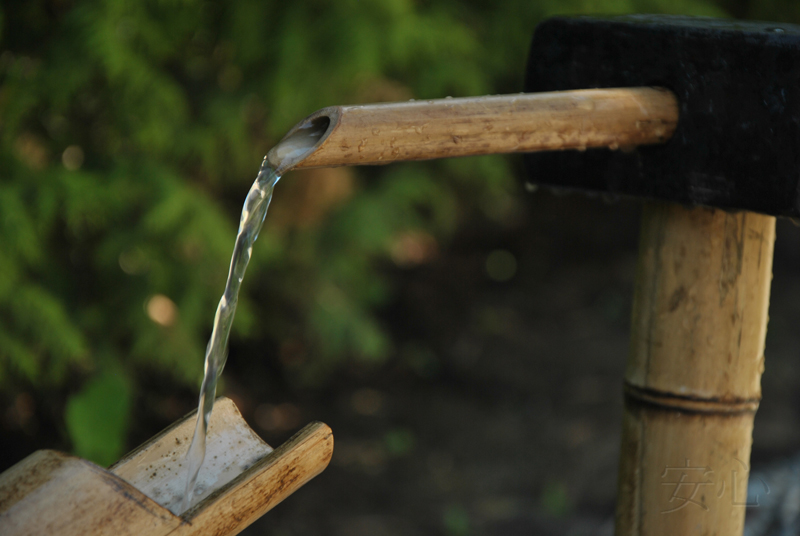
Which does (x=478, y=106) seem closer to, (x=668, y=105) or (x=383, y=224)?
(x=668, y=105)

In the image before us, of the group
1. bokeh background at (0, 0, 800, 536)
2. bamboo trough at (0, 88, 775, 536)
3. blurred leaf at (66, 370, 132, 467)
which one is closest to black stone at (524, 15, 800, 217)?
bamboo trough at (0, 88, 775, 536)

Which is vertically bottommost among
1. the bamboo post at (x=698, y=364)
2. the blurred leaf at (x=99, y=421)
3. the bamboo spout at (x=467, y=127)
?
the blurred leaf at (x=99, y=421)

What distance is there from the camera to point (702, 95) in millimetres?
735

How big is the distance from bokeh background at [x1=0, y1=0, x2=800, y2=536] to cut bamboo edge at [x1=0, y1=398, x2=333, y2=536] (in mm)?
1492

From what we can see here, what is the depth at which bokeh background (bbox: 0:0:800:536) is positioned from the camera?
2.09m

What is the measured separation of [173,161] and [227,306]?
1839 mm

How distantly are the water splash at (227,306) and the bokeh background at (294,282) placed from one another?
1433mm

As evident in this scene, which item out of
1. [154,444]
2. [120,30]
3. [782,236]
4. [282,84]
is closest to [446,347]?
[282,84]

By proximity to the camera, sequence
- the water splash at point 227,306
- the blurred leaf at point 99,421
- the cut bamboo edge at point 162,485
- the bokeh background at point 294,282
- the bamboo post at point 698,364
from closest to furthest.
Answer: the cut bamboo edge at point 162,485 < the water splash at point 227,306 < the bamboo post at point 698,364 < the blurred leaf at point 99,421 < the bokeh background at point 294,282

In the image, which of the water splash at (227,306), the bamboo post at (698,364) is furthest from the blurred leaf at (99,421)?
the bamboo post at (698,364)

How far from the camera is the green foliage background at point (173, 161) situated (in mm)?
2035

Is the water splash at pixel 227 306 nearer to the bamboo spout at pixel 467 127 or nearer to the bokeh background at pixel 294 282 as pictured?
the bamboo spout at pixel 467 127

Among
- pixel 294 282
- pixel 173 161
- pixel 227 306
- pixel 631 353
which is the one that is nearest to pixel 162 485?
pixel 227 306

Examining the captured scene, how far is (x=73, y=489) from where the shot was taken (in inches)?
20.2
